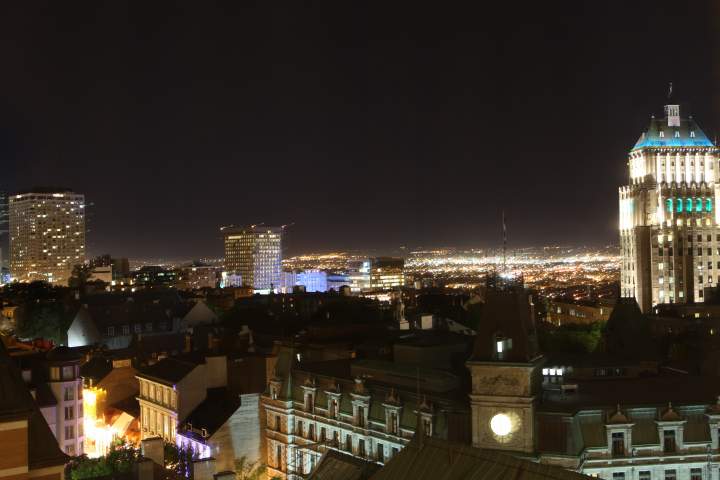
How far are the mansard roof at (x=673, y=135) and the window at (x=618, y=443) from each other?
5687 inches

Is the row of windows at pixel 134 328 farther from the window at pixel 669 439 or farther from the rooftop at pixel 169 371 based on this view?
the window at pixel 669 439

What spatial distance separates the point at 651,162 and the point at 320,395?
137690mm

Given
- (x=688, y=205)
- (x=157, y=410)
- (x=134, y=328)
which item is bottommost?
(x=157, y=410)

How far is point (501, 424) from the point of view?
51406 millimetres

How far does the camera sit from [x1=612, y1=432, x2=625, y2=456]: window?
52.3 m

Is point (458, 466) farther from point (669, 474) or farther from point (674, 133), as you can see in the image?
point (674, 133)

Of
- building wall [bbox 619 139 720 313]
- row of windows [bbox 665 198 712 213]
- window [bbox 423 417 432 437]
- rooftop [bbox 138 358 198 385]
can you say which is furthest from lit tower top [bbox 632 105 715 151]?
window [bbox 423 417 432 437]

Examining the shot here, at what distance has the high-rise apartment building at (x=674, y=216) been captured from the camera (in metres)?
178

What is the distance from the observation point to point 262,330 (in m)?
137

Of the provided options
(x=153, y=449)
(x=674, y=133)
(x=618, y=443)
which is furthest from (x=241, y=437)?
(x=674, y=133)

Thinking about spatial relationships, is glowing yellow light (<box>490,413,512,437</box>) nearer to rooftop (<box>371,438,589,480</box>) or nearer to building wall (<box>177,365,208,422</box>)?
rooftop (<box>371,438,589,480</box>)

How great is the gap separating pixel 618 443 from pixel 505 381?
27.6 feet

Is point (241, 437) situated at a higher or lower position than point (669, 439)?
lower

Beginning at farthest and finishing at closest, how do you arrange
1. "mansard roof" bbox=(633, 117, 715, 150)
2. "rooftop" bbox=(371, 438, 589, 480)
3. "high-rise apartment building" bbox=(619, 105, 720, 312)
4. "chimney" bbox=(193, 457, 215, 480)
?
1. "mansard roof" bbox=(633, 117, 715, 150)
2. "high-rise apartment building" bbox=(619, 105, 720, 312)
3. "chimney" bbox=(193, 457, 215, 480)
4. "rooftop" bbox=(371, 438, 589, 480)
